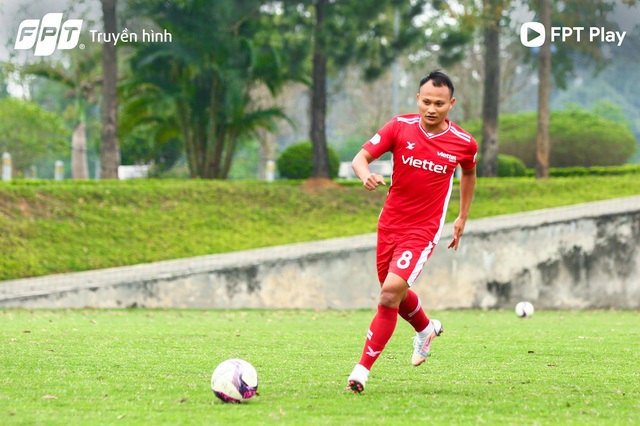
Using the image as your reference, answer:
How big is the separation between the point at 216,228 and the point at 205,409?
49.3 feet

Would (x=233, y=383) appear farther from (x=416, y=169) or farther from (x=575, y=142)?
(x=575, y=142)

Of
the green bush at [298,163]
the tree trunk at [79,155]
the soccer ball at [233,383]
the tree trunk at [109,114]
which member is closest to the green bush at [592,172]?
the green bush at [298,163]

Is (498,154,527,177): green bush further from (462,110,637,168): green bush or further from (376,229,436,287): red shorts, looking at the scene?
(376,229,436,287): red shorts

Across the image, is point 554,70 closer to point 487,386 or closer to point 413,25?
point 413,25

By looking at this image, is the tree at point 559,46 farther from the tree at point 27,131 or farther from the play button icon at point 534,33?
the tree at point 27,131

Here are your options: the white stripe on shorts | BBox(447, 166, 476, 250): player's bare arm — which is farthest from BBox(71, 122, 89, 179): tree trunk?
the white stripe on shorts

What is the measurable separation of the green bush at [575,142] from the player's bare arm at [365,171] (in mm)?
27964

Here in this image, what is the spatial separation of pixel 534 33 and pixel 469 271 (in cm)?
1279

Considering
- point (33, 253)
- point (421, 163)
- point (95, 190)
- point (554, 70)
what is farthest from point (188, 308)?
point (554, 70)

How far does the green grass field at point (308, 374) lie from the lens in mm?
5980

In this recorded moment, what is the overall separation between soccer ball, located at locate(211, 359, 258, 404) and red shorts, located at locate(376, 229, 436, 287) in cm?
151

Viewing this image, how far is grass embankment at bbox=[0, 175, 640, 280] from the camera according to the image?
1897 centimetres

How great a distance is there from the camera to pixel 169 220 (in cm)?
2084

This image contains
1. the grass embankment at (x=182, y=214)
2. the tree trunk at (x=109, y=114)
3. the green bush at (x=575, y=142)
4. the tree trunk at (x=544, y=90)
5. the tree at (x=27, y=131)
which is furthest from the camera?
the tree at (x=27, y=131)
